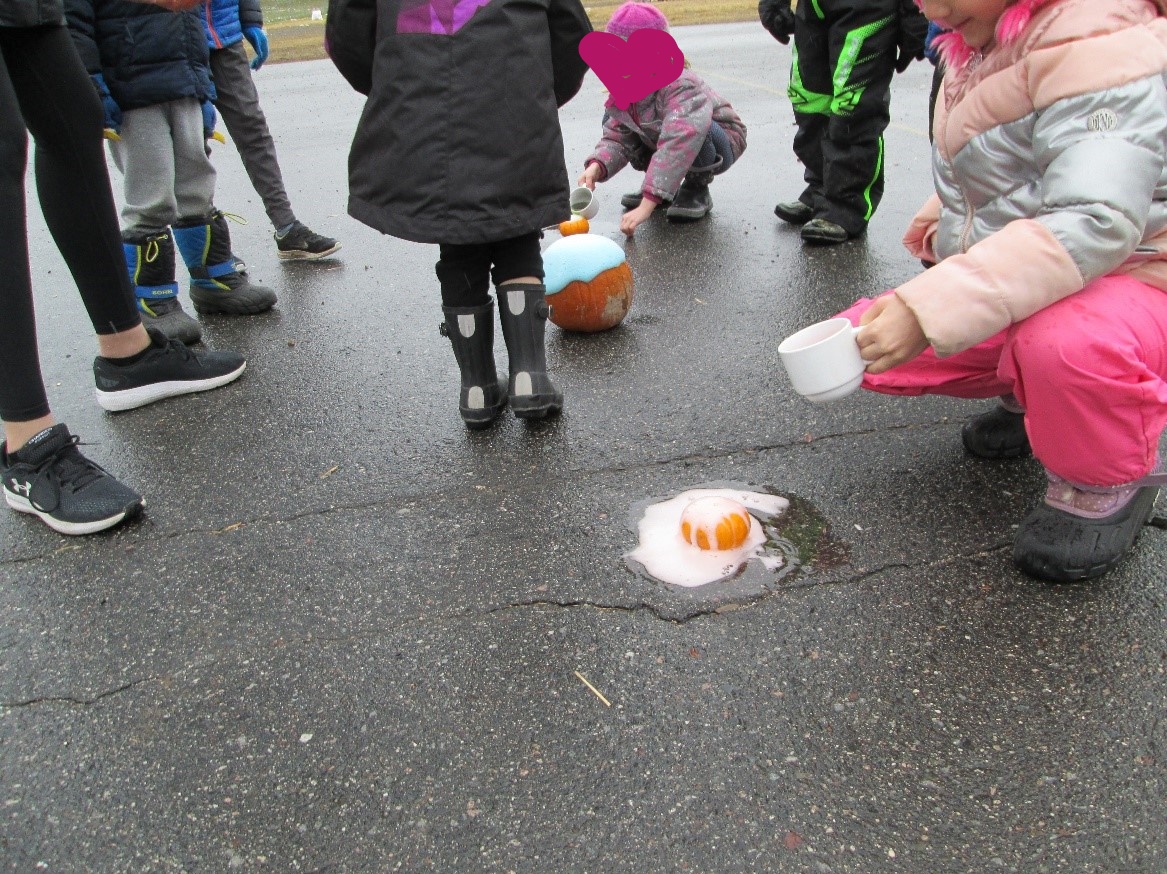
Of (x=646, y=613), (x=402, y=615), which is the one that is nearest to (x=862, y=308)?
(x=646, y=613)

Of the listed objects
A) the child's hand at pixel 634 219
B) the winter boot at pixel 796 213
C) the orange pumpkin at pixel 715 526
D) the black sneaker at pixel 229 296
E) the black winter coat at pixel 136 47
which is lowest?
the winter boot at pixel 796 213

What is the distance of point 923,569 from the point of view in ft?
6.72

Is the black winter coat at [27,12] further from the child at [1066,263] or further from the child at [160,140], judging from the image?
the child at [1066,263]

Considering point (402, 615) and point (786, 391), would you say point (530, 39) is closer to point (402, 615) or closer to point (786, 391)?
point (786, 391)

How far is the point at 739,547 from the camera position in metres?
2.15

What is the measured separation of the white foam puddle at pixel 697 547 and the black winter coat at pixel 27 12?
1822 mm

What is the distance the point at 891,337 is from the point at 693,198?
330 centimetres

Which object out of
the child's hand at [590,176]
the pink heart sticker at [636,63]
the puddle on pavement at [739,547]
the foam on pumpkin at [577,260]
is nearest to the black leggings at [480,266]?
the foam on pumpkin at [577,260]

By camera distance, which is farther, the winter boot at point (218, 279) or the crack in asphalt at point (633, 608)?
the winter boot at point (218, 279)

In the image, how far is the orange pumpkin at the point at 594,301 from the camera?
336 centimetres

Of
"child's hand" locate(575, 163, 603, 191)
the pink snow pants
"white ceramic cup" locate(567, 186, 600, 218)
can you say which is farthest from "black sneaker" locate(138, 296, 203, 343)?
the pink snow pants

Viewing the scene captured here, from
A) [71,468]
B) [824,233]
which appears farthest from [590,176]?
[71,468]

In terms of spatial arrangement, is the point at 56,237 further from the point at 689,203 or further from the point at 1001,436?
the point at 689,203

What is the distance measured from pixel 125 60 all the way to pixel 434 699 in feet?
8.65
